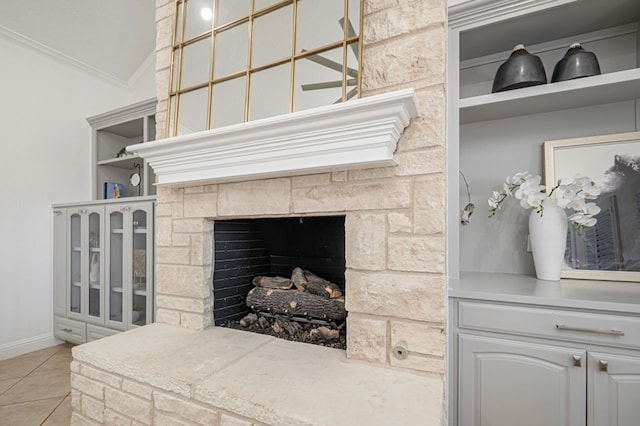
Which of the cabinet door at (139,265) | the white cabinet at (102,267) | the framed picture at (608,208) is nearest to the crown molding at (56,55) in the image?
the white cabinet at (102,267)

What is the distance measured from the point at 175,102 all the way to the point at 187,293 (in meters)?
1.01

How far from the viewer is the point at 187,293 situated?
1.62 metres

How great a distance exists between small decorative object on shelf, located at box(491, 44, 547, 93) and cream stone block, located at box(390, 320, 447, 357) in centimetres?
119

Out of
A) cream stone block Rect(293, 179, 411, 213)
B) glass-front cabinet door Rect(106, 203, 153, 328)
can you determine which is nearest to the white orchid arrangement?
cream stone block Rect(293, 179, 411, 213)

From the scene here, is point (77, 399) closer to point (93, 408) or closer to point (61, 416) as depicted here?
point (93, 408)

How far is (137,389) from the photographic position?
4.01 feet

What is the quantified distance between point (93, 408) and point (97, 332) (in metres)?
1.47

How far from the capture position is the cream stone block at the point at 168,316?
1.67 m

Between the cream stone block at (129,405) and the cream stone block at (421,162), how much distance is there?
1.34 m

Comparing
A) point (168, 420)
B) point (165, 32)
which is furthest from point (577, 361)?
point (165, 32)

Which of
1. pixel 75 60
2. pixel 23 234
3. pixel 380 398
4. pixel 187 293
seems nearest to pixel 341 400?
pixel 380 398

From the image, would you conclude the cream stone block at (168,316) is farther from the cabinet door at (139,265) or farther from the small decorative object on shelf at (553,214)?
the small decorative object on shelf at (553,214)

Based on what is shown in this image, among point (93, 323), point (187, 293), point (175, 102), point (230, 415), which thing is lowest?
point (93, 323)

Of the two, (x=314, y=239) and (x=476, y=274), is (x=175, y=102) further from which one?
(x=476, y=274)
